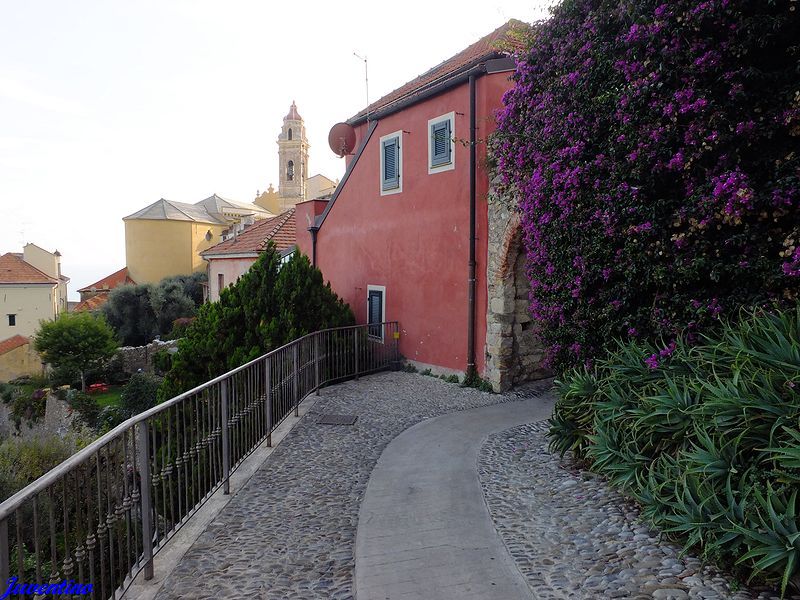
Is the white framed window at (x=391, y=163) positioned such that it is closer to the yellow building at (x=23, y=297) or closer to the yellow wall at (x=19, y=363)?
the yellow wall at (x=19, y=363)

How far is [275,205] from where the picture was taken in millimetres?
53031

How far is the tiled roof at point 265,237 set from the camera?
68.1 feet

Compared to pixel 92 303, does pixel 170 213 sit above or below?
above

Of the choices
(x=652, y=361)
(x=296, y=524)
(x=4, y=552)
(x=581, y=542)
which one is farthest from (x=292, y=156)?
(x=4, y=552)

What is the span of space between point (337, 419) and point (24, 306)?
38.1 m

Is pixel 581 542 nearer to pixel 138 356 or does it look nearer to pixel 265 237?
pixel 265 237

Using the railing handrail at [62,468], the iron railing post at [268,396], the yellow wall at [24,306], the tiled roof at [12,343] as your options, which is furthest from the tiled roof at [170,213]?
the railing handrail at [62,468]

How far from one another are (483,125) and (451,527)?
7214 mm

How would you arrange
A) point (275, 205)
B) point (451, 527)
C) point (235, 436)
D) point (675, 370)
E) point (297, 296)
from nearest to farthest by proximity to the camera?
point (451, 527)
point (675, 370)
point (235, 436)
point (297, 296)
point (275, 205)

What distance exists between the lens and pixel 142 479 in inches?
129

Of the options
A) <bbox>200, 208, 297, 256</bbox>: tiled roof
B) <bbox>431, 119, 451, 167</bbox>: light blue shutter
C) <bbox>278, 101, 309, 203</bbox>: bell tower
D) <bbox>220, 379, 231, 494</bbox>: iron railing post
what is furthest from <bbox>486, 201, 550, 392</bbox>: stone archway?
<bbox>278, 101, 309, 203</bbox>: bell tower

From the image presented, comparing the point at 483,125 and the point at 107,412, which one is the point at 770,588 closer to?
the point at 483,125

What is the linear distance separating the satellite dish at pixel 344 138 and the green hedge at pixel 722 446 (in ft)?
38.6

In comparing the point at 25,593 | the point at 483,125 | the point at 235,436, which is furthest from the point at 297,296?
the point at 25,593
